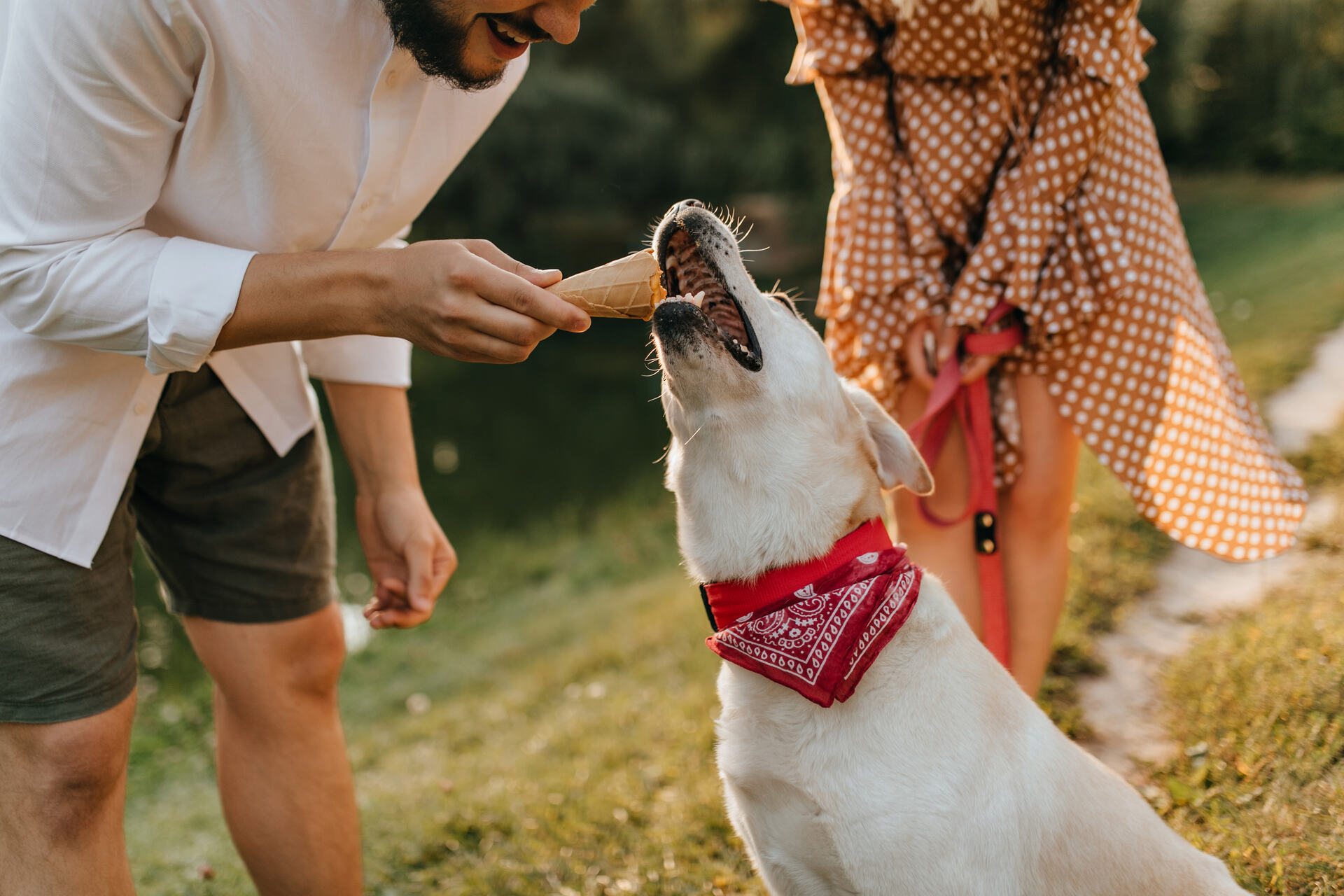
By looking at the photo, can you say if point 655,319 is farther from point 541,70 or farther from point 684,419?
point 541,70

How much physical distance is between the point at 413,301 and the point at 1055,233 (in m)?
1.97

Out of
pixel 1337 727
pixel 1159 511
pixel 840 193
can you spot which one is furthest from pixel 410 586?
pixel 1337 727

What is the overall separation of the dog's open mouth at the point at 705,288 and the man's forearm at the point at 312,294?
0.64 meters

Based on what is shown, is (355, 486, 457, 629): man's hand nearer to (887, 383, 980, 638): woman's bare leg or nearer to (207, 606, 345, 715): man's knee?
(207, 606, 345, 715): man's knee

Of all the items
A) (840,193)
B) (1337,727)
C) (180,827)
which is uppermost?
(840,193)

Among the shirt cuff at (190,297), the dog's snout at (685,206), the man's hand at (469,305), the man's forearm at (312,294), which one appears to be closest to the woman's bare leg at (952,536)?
the dog's snout at (685,206)

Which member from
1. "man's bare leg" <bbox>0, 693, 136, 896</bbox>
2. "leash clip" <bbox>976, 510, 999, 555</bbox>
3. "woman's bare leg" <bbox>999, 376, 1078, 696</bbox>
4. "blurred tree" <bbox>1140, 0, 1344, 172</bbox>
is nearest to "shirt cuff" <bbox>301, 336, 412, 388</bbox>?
"man's bare leg" <bbox>0, 693, 136, 896</bbox>

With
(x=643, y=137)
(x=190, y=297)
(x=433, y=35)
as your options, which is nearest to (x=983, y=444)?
(x=433, y=35)

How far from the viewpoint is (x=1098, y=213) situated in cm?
290

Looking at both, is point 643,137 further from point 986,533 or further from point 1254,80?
point 986,533

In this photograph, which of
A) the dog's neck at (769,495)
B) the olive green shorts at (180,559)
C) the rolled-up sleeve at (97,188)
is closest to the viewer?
Answer: the rolled-up sleeve at (97,188)

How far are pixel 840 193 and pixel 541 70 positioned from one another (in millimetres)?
10777

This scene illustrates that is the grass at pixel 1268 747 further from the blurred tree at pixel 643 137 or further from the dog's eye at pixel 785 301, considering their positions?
the blurred tree at pixel 643 137

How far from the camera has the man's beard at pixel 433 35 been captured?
198cm
